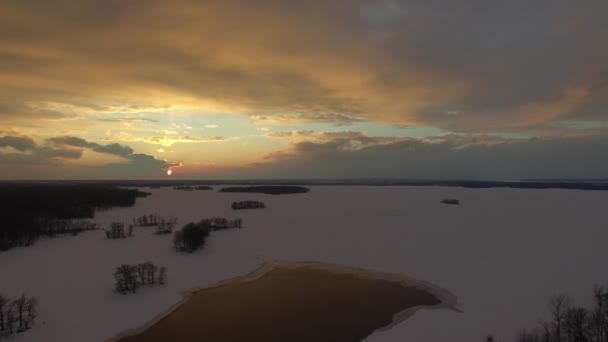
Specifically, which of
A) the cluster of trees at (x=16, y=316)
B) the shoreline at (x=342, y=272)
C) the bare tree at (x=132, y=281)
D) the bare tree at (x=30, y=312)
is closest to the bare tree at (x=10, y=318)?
the cluster of trees at (x=16, y=316)

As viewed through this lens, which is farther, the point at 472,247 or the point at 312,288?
the point at 472,247

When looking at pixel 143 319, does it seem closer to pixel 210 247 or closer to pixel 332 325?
pixel 332 325

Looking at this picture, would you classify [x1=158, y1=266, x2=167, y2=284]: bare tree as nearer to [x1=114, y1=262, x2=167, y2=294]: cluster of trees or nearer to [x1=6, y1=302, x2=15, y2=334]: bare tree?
[x1=114, y1=262, x2=167, y2=294]: cluster of trees

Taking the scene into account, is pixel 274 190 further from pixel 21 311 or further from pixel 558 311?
pixel 558 311

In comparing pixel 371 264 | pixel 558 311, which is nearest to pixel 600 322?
pixel 558 311

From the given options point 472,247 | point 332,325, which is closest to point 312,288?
point 332,325

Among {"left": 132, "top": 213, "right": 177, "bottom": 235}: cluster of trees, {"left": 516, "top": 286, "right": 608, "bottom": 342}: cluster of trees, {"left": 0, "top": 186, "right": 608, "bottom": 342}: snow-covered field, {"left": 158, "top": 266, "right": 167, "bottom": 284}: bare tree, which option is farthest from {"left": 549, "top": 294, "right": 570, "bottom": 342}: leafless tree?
{"left": 132, "top": 213, "right": 177, "bottom": 235}: cluster of trees

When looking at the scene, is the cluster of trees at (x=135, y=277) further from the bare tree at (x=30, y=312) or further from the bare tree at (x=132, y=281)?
the bare tree at (x=30, y=312)

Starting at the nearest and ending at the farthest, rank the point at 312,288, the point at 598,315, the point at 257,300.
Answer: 1. the point at 598,315
2. the point at 257,300
3. the point at 312,288
